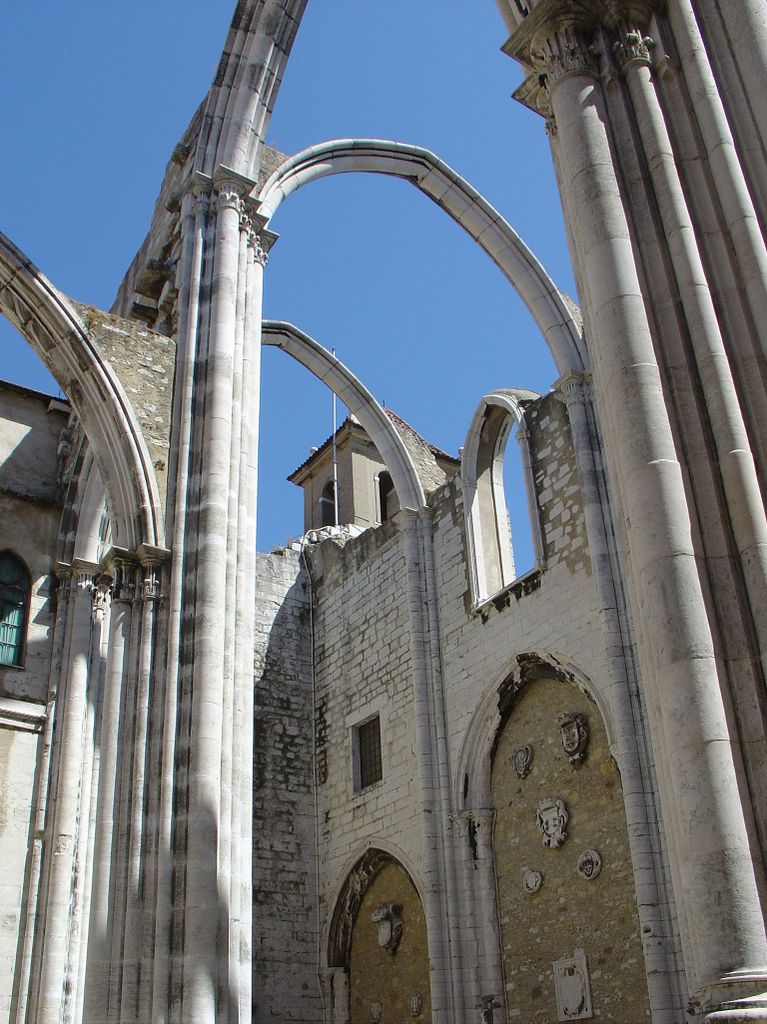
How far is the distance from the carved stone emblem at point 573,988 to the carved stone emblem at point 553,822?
1.03m

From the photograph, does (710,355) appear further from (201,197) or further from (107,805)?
(201,197)

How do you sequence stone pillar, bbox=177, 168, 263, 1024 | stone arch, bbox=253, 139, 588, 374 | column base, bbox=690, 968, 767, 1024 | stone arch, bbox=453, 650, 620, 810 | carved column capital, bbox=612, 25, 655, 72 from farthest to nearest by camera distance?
1. stone arch, bbox=453, 650, 620, 810
2. stone arch, bbox=253, 139, 588, 374
3. stone pillar, bbox=177, 168, 263, 1024
4. carved column capital, bbox=612, 25, 655, 72
5. column base, bbox=690, 968, 767, 1024

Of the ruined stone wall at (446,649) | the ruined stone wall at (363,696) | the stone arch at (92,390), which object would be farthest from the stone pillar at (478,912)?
the stone arch at (92,390)

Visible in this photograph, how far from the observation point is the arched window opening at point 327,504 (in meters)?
22.1

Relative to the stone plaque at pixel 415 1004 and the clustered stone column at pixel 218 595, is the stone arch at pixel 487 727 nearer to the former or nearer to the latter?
the stone plaque at pixel 415 1004

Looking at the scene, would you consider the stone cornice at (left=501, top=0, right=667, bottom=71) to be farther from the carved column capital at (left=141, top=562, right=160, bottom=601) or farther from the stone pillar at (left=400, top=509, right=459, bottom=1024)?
the stone pillar at (left=400, top=509, right=459, bottom=1024)

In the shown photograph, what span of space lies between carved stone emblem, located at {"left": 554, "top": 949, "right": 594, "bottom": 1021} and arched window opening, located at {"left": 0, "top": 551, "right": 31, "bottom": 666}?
6004 millimetres

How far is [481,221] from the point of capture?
12461mm

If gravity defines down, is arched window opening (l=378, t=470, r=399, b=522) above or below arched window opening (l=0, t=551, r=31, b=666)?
→ above

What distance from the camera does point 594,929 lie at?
33.7ft

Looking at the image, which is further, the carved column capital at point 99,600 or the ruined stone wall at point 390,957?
the ruined stone wall at point 390,957

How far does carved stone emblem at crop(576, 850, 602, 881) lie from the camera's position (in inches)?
408

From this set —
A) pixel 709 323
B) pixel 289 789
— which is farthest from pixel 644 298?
pixel 289 789

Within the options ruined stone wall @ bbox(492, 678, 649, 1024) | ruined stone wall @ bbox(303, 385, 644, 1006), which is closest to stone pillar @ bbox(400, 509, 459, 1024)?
ruined stone wall @ bbox(303, 385, 644, 1006)
